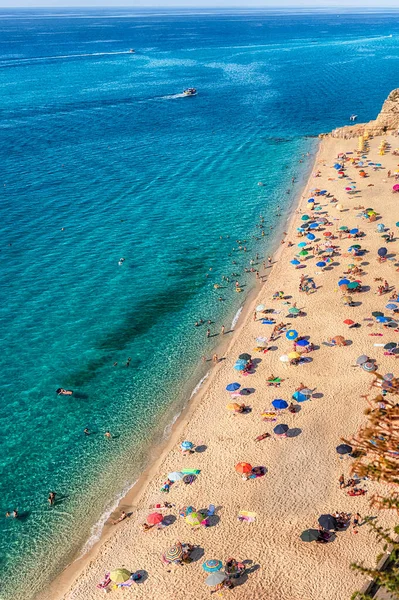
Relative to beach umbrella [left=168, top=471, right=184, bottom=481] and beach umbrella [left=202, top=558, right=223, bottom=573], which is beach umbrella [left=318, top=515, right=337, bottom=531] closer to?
beach umbrella [left=202, top=558, right=223, bottom=573]

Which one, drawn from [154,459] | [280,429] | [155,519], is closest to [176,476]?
[154,459]

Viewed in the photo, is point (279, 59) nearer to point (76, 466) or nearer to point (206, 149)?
point (206, 149)

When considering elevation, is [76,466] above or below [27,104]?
below

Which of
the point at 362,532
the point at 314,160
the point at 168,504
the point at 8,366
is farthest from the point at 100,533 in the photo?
the point at 314,160

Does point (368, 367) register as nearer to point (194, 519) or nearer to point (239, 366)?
point (239, 366)

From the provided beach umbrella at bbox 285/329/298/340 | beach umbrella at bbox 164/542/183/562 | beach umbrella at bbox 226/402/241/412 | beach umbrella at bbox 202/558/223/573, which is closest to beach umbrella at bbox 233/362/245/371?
beach umbrella at bbox 226/402/241/412
